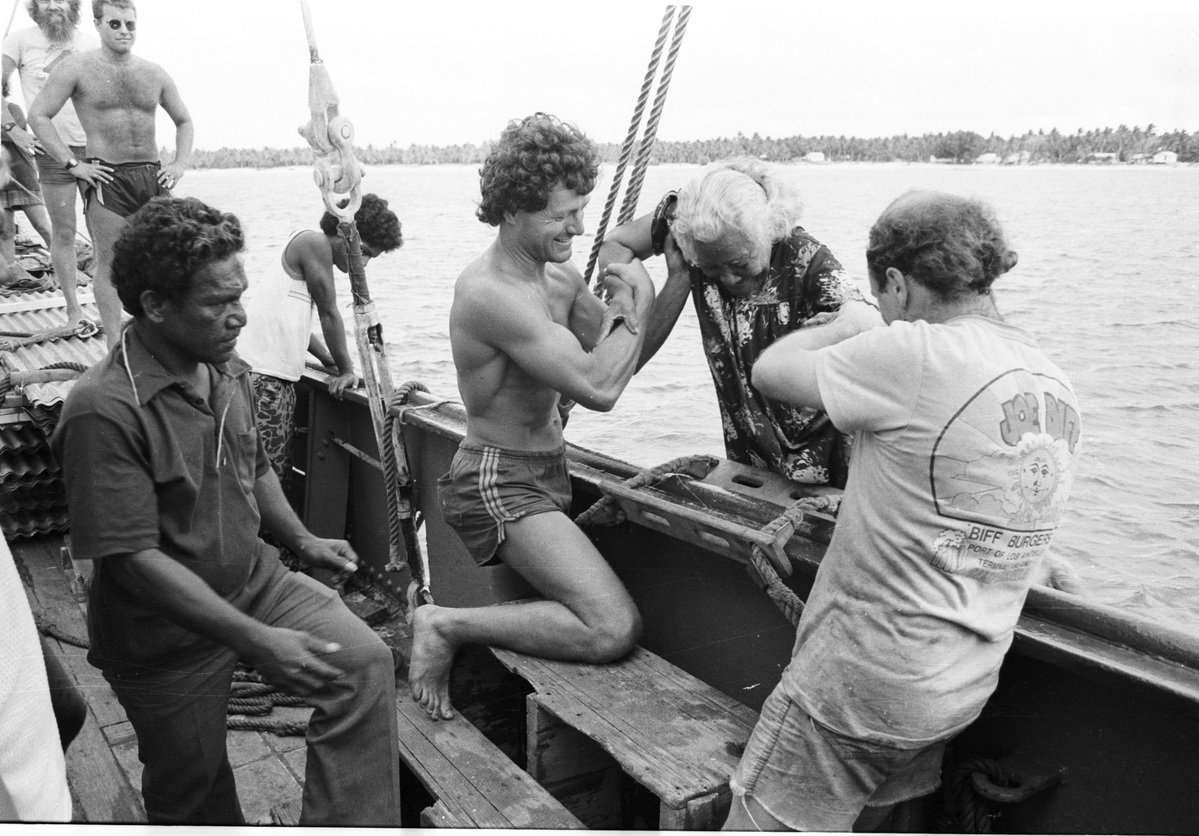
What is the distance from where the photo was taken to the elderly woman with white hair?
2.23 meters

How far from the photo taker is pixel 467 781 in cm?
224

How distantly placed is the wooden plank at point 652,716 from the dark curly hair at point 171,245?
4.12 feet

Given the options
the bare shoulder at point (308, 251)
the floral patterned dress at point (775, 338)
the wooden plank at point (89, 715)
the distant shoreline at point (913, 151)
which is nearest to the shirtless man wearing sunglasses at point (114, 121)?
the distant shoreline at point (913, 151)

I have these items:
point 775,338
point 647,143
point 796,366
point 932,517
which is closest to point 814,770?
point 932,517

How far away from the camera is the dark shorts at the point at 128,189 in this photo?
72.2 inches

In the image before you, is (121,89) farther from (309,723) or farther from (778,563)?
(778,563)

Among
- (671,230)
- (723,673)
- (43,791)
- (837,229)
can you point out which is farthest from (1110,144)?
(43,791)

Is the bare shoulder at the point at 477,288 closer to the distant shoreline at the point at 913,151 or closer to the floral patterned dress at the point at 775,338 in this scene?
the distant shoreline at the point at 913,151

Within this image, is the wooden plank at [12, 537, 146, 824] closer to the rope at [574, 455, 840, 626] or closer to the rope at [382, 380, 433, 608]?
the rope at [382, 380, 433, 608]

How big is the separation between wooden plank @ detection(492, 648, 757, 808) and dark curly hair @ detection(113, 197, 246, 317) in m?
1.26

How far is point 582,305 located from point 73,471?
1249 mm

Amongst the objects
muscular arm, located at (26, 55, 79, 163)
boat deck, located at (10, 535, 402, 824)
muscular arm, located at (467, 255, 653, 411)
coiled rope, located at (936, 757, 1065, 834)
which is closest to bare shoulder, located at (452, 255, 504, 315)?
muscular arm, located at (467, 255, 653, 411)

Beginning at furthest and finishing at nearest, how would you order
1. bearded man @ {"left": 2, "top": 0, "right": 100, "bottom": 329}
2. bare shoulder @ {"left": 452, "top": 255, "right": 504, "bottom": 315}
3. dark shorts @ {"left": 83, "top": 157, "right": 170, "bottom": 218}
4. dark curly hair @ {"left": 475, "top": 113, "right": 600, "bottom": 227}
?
bare shoulder @ {"left": 452, "top": 255, "right": 504, "bottom": 315}, dark curly hair @ {"left": 475, "top": 113, "right": 600, "bottom": 227}, dark shorts @ {"left": 83, "top": 157, "right": 170, "bottom": 218}, bearded man @ {"left": 2, "top": 0, "right": 100, "bottom": 329}

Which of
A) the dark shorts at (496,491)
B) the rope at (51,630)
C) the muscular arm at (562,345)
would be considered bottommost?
the rope at (51,630)
